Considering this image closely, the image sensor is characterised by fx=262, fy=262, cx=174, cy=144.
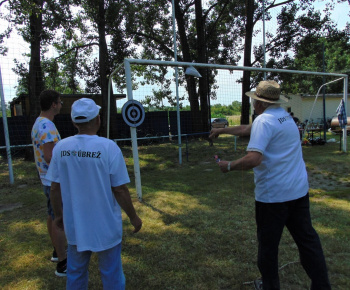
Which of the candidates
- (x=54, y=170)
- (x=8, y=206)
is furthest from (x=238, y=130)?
(x=8, y=206)

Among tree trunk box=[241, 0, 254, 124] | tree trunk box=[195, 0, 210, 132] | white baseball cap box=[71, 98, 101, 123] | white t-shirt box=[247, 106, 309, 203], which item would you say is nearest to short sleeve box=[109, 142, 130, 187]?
white baseball cap box=[71, 98, 101, 123]

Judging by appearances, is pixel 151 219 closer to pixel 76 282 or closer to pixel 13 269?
pixel 13 269

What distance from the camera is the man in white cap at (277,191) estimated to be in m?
1.92

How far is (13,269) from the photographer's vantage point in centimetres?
279

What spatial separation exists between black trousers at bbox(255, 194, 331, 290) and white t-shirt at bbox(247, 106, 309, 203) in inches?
3.2

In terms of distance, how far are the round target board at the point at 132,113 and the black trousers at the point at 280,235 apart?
124 inches

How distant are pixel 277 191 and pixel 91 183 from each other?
1309mm

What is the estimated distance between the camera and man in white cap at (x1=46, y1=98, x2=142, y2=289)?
5.42ft

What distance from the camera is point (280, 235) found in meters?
2.00

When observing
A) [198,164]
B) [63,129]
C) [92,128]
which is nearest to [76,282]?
[92,128]

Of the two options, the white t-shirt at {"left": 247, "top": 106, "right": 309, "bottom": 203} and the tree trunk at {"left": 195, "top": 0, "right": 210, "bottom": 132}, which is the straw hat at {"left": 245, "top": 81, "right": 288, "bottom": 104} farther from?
the tree trunk at {"left": 195, "top": 0, "right": 210, "bottom": 132}

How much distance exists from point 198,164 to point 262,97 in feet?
22.2

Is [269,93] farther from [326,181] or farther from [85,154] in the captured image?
[326,181]

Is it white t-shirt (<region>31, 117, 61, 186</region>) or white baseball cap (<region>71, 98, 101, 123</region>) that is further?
white t-shirt (<region>31, 117, 61, 186</region>)
